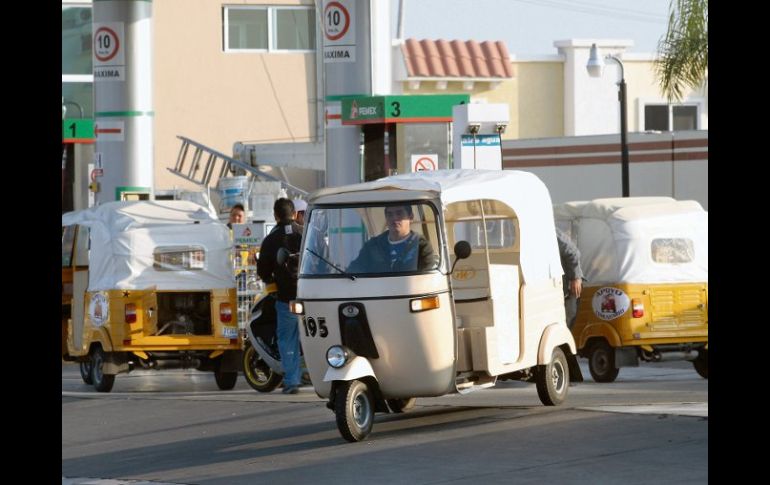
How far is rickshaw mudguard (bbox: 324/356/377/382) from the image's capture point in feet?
39.2

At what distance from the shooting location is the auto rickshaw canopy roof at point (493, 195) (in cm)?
1259

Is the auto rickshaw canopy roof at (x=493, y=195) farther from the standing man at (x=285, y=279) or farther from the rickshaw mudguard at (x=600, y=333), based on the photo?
the rickshaw mudguard at (x=600, y=333)

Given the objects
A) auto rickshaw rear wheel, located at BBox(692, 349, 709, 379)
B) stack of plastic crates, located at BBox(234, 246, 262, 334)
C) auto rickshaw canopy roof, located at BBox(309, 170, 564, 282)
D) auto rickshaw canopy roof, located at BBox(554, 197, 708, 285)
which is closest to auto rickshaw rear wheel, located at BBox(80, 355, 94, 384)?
stack of plastic crates, located at BBox(234, 246, 262, 334)

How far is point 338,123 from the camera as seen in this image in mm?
19297

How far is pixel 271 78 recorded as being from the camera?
139 ft

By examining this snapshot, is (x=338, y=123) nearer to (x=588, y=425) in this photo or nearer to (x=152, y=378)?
(x=152, y=378)

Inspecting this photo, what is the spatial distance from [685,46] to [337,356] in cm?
1649

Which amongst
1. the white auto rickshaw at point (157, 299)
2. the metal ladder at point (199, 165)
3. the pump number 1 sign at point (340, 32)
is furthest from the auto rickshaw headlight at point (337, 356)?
the metal ladder at point (199, 165)

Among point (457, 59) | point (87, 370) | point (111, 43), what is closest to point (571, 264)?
point (87, 370)

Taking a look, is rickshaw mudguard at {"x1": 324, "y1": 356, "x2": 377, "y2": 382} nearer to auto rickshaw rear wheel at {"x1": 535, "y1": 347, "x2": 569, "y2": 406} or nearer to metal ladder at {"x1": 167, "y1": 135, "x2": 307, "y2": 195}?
auto rickshaw rear wheel at {"x1": 535, "y1": 347, "x2": 569, "y2": 406}

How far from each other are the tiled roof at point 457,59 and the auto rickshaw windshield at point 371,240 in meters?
30.7

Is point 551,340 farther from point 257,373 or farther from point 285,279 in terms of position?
point 257,373

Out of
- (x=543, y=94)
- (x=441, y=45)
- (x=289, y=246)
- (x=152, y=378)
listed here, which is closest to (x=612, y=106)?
(x=543, y=94)

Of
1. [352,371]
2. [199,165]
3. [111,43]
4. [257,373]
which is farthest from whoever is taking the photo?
[199,165]
